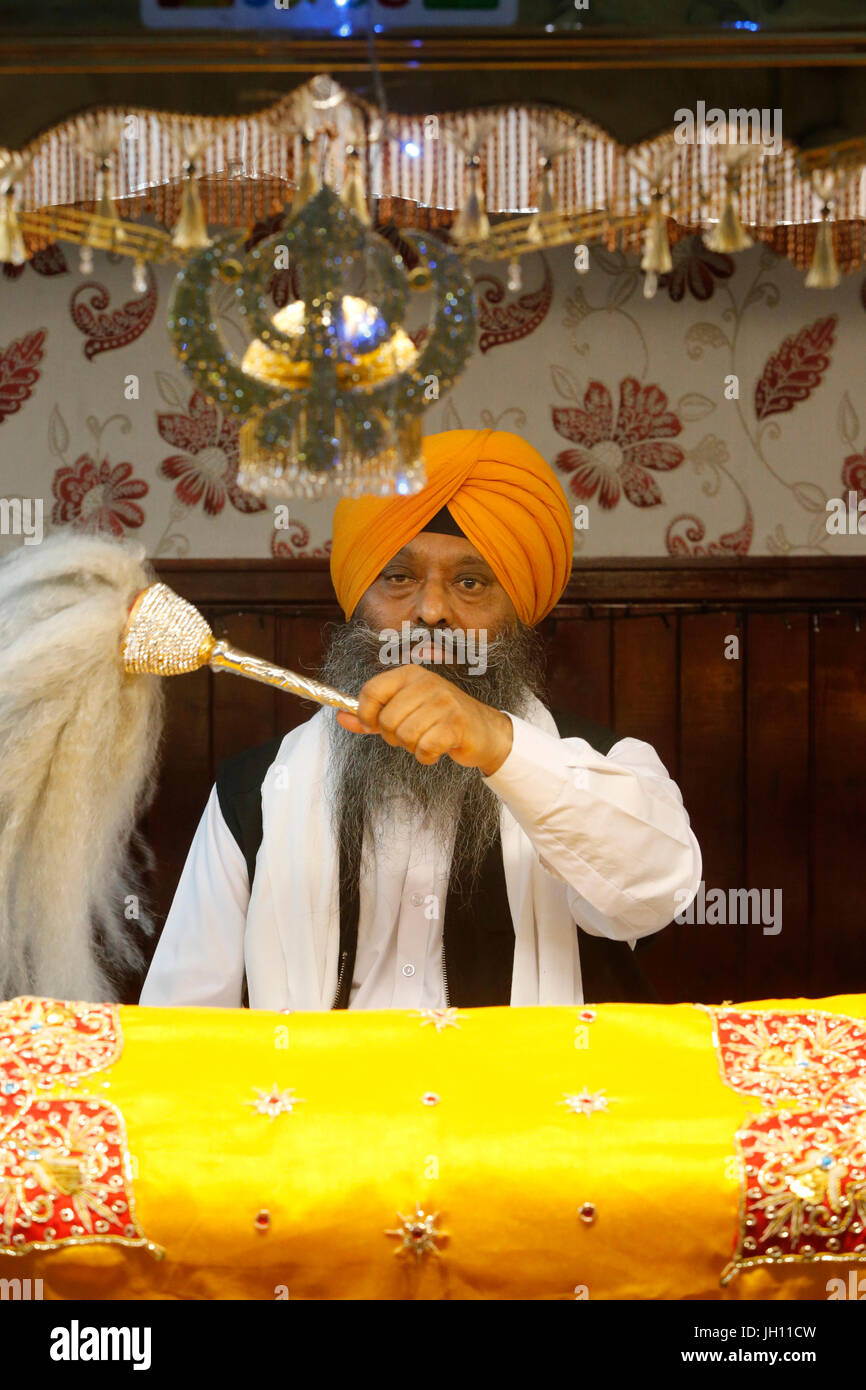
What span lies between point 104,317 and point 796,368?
3.81ft

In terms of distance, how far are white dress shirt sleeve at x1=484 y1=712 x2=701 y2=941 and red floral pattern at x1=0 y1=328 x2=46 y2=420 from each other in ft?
4.30

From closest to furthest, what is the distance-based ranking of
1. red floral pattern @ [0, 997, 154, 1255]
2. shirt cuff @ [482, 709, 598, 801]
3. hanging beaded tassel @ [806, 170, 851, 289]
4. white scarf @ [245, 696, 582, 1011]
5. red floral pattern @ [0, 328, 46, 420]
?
red floral pattern @ [0, 997, 154, 1255] → shirt cuff @ [482, 709, 598, 801] → hanging beaded tassel @ [806, 170, 851, 289] → white scarf @ [245, 696, 582, 1011] → red floral pattern @ [0, 328, 46, 420]

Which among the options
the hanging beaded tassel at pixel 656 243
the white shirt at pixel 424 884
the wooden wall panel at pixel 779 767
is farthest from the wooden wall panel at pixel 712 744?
the hanging beaded tassel at pixel 656 243

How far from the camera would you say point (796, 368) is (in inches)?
90.1

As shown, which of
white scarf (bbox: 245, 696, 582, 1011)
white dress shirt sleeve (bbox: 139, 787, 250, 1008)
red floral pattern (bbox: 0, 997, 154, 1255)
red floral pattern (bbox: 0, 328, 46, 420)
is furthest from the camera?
red floral pattern (bbox: 0, 328, 46, 420)

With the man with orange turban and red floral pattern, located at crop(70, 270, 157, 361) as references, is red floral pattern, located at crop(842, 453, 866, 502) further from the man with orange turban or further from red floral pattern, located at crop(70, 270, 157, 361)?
red floral pattern, located at crop(70, 270, 157, 361)

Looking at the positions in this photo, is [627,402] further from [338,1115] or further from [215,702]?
[338,1115]

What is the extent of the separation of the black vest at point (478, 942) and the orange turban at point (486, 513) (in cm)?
30

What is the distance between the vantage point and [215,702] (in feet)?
7.73

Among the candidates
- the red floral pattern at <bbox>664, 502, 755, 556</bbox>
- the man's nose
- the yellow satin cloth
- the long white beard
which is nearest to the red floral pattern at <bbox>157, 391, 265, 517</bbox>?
the red floral pattern at <bbox>664, 502, 755, 556</bbox>

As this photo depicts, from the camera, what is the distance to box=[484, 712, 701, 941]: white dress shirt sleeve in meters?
1.23

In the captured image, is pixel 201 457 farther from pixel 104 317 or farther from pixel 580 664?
pixel 580 664
